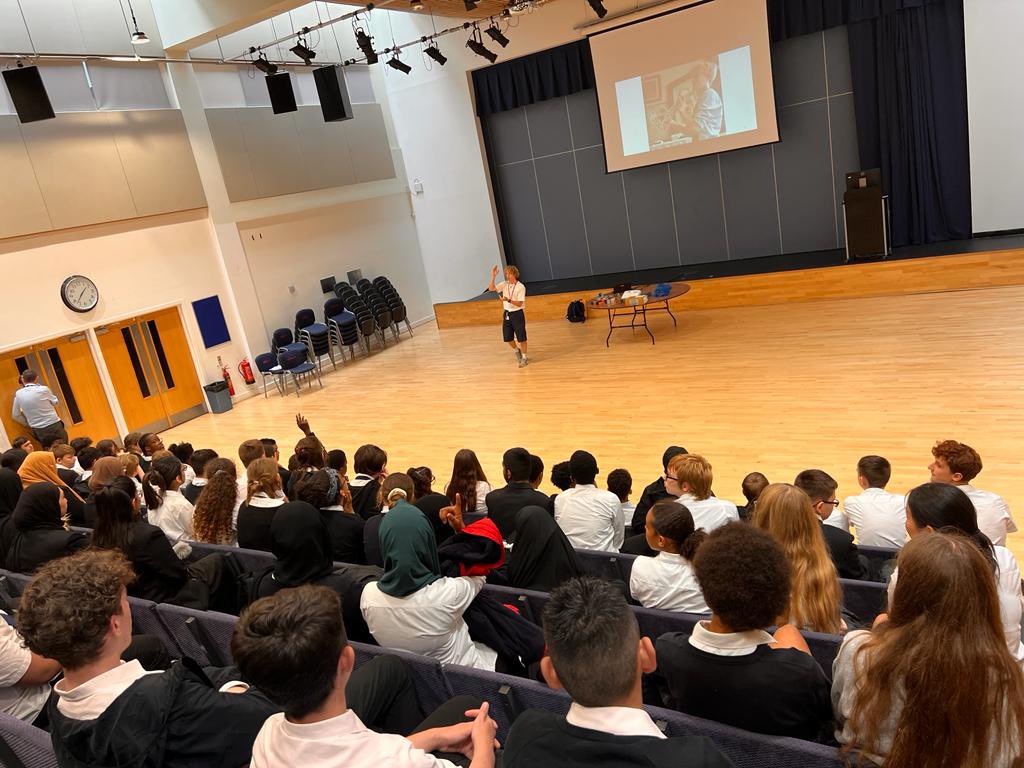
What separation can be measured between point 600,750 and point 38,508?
396 cm

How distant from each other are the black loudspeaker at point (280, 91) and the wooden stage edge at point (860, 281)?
5491 mm

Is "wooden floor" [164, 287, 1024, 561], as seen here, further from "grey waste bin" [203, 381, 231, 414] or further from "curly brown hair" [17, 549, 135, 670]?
"curly brown hair" [17, 549, 135, 670]

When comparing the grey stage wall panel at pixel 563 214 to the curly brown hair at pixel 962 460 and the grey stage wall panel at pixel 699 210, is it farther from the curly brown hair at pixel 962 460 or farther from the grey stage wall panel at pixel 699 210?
the curly brown hair at pixel 962 460

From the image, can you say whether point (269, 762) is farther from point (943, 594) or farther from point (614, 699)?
point (943, 594)

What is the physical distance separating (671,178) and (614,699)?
41.2 feet

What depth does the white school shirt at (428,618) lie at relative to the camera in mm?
2826

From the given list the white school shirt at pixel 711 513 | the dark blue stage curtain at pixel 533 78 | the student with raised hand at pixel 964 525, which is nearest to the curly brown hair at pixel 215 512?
the white school shirt at pixel 711 513

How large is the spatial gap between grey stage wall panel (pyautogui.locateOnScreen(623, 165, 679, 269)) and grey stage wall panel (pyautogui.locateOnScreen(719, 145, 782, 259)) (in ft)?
3.47

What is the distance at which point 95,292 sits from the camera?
10.4 metres

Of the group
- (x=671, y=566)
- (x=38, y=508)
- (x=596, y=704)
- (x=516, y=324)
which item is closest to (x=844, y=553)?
(x=671, y=566)

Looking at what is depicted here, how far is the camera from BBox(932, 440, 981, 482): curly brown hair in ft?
11.0

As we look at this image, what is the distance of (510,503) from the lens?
13.1 ft

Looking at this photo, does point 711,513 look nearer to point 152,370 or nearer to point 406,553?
point 406,553

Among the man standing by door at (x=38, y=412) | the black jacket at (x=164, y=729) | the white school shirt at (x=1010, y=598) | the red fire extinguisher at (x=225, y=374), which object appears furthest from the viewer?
the red fire extinguisher at (x=225, y=374)
